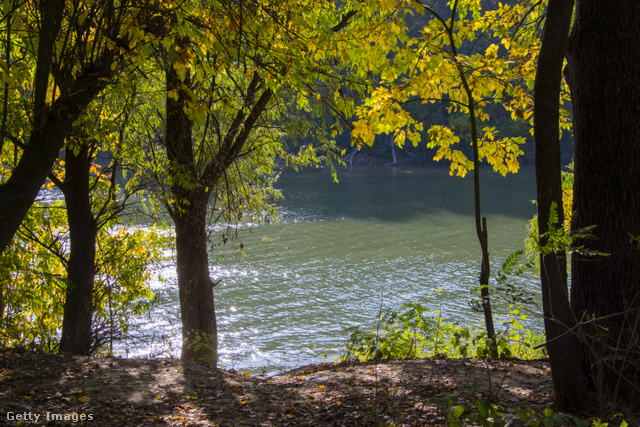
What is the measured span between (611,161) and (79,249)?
19.1 ft

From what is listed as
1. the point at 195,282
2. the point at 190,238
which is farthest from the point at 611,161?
the point at 195,282

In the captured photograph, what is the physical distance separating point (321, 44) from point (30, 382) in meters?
3.47

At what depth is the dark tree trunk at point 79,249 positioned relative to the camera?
6164mm

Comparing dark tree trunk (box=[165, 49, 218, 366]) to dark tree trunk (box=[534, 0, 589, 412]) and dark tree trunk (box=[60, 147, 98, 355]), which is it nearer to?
dark tree trunk (box=[60, 147, 98, 355])

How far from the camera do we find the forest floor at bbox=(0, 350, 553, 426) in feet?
10.5

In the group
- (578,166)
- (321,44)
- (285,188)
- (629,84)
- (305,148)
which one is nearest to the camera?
(629,84)

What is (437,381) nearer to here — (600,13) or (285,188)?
(600,13)

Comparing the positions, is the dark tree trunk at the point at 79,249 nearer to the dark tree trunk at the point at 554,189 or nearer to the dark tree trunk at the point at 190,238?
the dark tree trunk at the point at 190,238

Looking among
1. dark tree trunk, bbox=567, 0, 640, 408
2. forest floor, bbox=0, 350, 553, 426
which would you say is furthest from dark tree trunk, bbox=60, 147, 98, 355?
dark tree trunk, bbox=567, 0, 640, 408

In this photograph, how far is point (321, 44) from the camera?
4312 millimetres

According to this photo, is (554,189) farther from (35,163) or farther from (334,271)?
(334,271)

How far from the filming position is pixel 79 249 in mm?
6293

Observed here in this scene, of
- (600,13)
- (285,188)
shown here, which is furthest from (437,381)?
(285,188)

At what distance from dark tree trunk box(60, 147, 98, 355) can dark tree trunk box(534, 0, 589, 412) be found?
5189 millimetres
